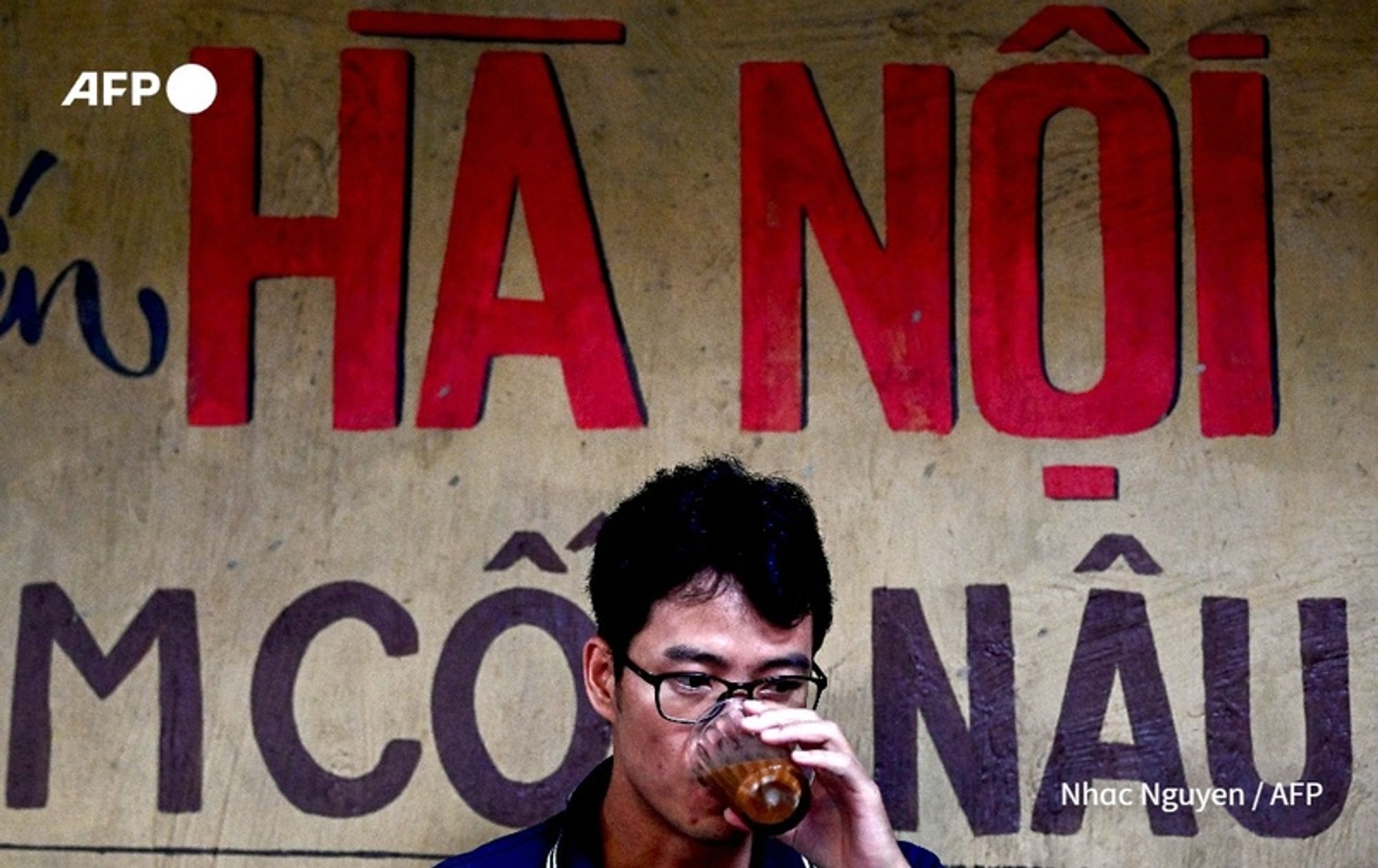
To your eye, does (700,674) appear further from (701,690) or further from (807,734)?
(807,734)

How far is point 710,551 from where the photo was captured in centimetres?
221

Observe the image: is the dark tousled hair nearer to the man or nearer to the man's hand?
the man

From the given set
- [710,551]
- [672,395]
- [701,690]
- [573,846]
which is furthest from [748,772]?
[672,395]

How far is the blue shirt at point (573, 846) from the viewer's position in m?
2.31

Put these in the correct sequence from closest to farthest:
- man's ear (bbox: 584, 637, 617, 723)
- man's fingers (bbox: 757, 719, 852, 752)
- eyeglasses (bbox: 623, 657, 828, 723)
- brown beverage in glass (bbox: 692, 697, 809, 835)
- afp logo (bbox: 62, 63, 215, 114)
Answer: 1. brown beverage in glass (bbox: 692, 697, 809, 835)
2. man's fingers (bbox: 757, 719, 852, 752)
3. eyeglasses (bbox: 623, 657, 828, 723)
4. man's ear (bbox: 584, 637, 617, 723)
5. afp logo (bbox: 62, 63, 215, 114)

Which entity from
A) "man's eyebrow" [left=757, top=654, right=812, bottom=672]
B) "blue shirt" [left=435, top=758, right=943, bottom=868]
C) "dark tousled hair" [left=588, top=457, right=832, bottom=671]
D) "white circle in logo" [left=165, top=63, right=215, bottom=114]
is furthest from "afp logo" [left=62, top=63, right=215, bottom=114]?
"man's eyebrow" [left=757, top=654, right=812, bottom=672]

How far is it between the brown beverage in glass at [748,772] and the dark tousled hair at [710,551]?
17 centimetres

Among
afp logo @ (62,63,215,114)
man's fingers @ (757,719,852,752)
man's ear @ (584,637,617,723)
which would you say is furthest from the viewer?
afp logo @ (62,63,215,114)

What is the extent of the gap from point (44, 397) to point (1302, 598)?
7.09ft

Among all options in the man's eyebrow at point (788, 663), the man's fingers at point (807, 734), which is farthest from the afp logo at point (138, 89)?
the man's fingers at point (807, 734)

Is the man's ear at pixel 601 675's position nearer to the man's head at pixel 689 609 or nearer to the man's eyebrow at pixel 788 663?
the man's head at pixel 689 609

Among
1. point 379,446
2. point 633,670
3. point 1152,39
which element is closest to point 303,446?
point 379,446

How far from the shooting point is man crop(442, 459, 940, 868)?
2.14 meters

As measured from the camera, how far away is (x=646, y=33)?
2.94 m
